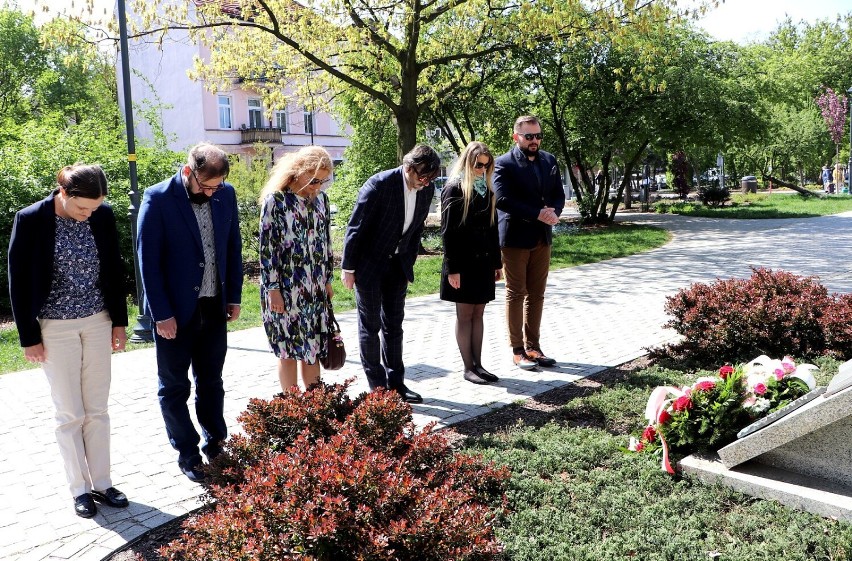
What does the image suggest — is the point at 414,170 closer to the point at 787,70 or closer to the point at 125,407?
the point at 125,407

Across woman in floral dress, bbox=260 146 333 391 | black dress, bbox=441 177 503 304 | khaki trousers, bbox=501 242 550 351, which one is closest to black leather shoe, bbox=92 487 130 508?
woman in floral dress, bbox=260 146 333 391

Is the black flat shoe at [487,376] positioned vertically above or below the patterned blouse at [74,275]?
below

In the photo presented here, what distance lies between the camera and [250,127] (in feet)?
138

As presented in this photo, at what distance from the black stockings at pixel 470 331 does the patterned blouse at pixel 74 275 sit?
10.2 feet

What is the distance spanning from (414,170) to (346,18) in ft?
33.2

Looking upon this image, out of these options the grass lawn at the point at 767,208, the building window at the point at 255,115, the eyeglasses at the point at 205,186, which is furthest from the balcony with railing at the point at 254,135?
the eyeglasses at the point at 205,186

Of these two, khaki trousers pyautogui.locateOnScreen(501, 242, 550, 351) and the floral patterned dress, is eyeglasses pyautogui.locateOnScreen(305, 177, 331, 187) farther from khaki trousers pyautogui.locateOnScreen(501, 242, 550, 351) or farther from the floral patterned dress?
khaki trousers pyautogui.locateOnScreen(501, 242, 550, 351)

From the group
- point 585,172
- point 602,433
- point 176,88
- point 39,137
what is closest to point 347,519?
point 602,433

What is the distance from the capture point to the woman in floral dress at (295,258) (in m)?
4.70

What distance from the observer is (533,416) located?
5.46 meters

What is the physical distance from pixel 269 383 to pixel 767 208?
95.9 feet

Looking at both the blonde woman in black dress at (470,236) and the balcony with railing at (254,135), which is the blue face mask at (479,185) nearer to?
the blonde woman in black dress at (470,236)

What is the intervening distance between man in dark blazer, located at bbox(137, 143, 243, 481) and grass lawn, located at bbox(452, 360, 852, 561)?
1704 mm

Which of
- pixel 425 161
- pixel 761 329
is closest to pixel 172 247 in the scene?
pixel 425 161
